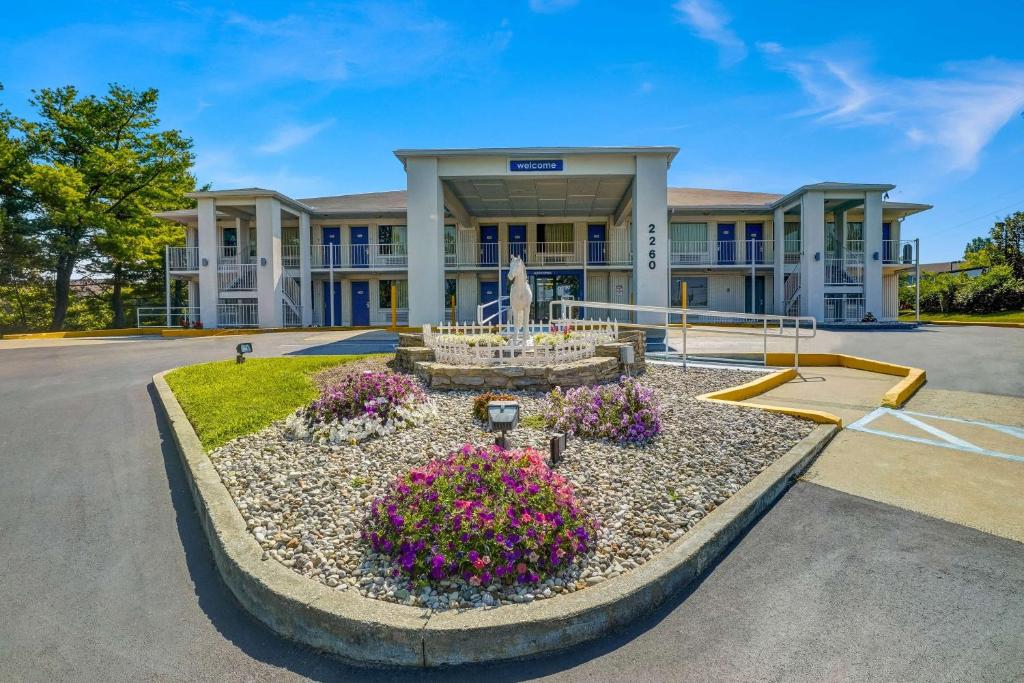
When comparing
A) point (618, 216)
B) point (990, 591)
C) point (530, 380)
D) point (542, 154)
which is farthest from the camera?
point (618, 216)

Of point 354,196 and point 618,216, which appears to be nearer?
point 618,216

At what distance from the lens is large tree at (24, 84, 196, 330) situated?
27.5 meters

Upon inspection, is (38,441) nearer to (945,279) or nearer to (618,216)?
(618,216)

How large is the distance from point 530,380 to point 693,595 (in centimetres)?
557

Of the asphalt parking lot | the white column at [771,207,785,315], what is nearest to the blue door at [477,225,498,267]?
the white column at [771,207,785,315]

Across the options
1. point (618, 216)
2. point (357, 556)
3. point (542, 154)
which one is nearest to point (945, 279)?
point (618, 216)

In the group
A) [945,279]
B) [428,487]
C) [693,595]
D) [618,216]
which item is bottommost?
[693,595]

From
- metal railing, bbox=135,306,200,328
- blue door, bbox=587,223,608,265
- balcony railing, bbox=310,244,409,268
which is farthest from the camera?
balcony railing, bbox=310,244,409,268

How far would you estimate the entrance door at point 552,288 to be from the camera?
27297 millimetres

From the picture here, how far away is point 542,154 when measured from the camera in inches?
710

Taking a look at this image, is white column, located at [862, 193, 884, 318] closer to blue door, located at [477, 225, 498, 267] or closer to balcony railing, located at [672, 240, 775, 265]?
balcony railing, located at [672, 240, 775, 265]

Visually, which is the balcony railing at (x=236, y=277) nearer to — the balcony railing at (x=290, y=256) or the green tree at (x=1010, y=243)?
the balcony railing at (x=290, y=256)

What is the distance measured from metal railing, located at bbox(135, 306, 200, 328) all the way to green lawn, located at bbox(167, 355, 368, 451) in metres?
18.0

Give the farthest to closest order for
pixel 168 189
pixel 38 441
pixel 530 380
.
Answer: pixel 168 189, pixel 530 380, pixel 38 441
